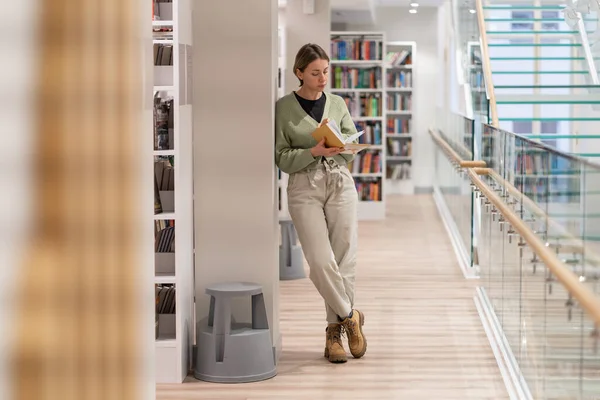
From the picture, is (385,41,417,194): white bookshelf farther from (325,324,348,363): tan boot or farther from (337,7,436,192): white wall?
(325,324,348,363): tan boot

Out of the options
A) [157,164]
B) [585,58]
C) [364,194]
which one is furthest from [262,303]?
[364,194]

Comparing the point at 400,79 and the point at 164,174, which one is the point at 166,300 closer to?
the point at 164,174

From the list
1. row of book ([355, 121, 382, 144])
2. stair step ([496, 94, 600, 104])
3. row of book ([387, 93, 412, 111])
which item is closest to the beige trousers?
stair step ([496, 94, 600, 104])

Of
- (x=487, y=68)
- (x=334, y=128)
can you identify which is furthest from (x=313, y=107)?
(x=487, y=68)

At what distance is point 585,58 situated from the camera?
8.90 meters

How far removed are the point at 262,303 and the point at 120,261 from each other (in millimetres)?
3199

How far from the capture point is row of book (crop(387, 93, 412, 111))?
15.2m

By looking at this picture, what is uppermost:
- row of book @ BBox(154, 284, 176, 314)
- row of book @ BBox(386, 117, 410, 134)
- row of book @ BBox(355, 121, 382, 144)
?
row of book @ BBox(386, 117, 410, 134)

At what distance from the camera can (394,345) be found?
18.0 feet

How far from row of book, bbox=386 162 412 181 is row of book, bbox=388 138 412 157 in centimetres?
23

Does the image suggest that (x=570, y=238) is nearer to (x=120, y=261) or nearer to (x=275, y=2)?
(x=120, y=261)

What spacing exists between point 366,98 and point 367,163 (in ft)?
2.53

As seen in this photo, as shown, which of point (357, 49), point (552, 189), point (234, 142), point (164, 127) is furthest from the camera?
point (357, 49)

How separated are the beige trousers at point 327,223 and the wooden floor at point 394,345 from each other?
14.6 inches
